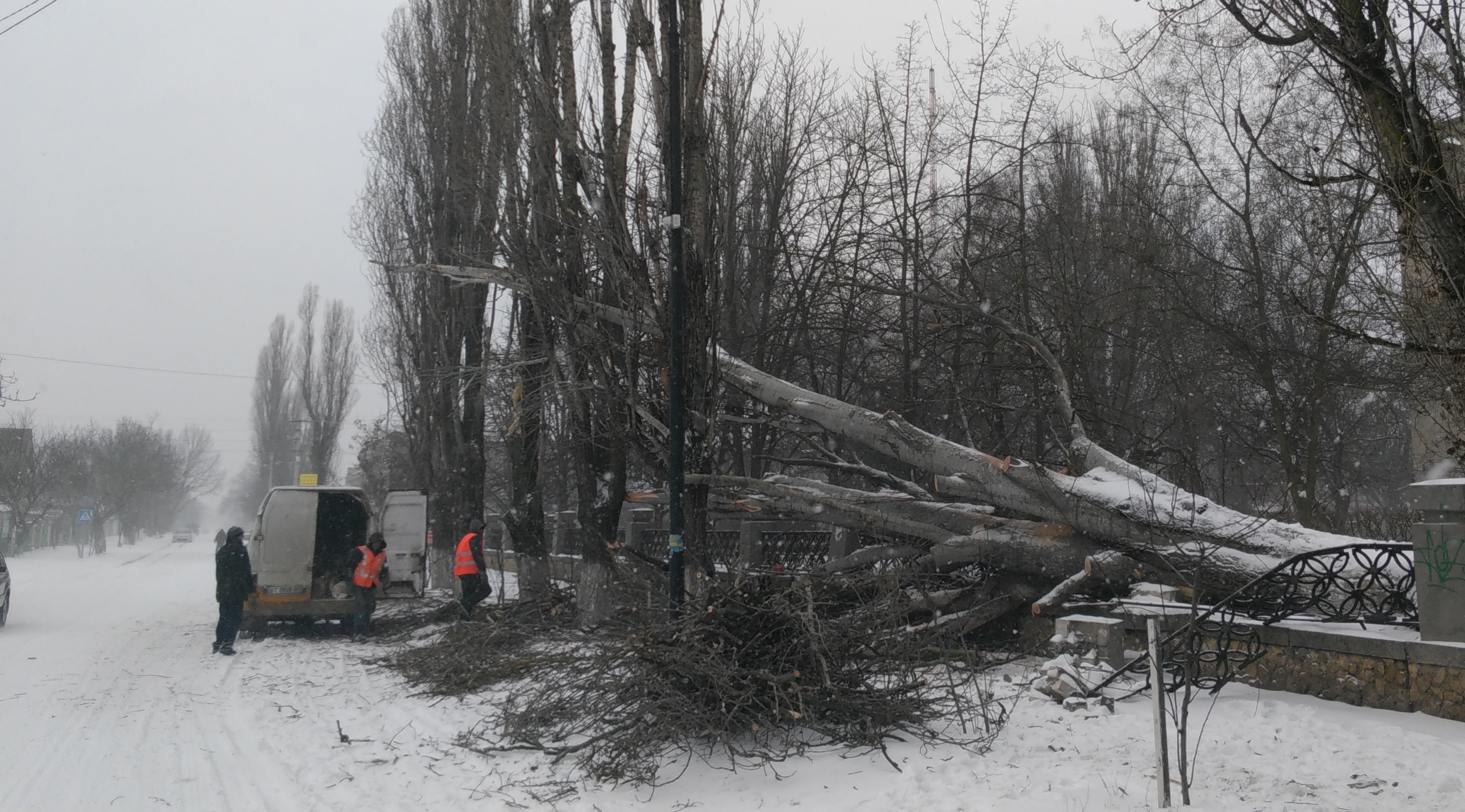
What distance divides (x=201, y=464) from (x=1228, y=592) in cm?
9877

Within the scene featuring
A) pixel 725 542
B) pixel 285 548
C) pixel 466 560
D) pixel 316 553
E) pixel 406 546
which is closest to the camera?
pixel 466 560

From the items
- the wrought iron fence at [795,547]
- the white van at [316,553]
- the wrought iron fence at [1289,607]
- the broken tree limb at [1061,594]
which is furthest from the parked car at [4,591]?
the wrought iron fence at [1289,607]

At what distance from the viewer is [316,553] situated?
14586 mm

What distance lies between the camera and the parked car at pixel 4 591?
46.7 feet

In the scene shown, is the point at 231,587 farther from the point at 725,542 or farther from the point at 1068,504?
the point at 1068,504

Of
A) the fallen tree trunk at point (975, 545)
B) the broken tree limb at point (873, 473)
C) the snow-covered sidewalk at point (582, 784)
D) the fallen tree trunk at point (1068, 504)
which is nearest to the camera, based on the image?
the snow-covered sidewalk at point (582, 784)

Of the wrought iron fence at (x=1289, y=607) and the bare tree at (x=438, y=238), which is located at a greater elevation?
the bare tree at (x=438, y=238)

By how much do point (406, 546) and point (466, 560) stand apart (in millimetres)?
3486

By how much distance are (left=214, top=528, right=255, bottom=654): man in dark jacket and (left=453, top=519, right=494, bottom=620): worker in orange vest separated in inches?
98.1

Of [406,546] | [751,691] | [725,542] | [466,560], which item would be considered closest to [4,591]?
[406,546]

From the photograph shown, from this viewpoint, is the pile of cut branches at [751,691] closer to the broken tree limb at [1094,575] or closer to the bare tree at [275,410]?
the broken tree limb at [1094,575]

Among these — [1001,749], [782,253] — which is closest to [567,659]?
[1001,749]

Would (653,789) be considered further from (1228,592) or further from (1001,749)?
(1228,592)

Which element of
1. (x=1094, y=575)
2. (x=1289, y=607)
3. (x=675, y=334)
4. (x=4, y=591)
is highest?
(x=675, y=334)
